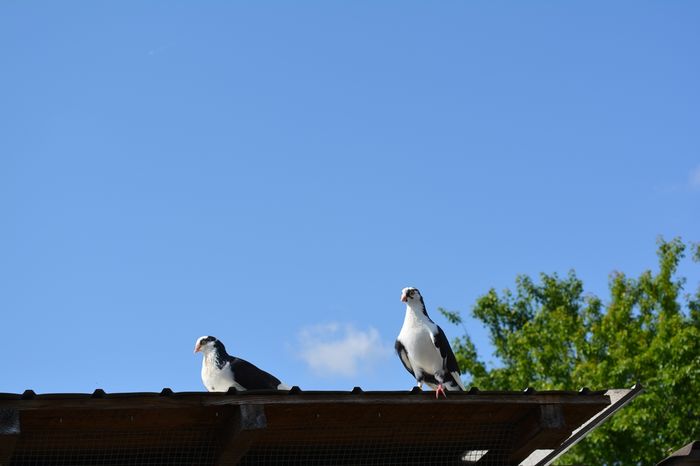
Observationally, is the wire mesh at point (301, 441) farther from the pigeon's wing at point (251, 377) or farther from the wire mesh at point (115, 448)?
the pigeon's wing at point (251, 377)

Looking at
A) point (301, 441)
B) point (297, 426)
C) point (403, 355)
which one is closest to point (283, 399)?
point (297, 426)

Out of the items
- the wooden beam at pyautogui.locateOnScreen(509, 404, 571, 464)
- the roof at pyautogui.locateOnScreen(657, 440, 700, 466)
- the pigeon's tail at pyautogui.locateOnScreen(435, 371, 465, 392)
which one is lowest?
the roof at pyautogui.locateOnScreen(657, 440, 700, 466)

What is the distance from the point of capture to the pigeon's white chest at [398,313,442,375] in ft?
27.6

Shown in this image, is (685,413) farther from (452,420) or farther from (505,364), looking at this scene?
(452,420)

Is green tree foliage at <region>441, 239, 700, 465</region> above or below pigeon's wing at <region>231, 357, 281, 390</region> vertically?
above

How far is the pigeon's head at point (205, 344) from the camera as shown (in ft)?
28.8

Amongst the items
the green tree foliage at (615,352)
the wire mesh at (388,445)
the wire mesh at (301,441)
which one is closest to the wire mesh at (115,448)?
the wire mesh at (301,441)

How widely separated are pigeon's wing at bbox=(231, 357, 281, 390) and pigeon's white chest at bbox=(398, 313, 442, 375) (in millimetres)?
1109

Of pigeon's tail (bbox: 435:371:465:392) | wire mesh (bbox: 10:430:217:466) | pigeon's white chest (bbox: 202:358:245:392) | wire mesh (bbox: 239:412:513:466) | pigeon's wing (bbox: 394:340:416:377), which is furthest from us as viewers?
pigeon's wing (bbox: 394:340:416:377)

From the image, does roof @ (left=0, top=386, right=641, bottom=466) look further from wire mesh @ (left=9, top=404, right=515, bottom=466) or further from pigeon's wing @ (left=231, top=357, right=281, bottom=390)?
pigeon's wing @ (left=231, top=357, right=281, bottom=390)

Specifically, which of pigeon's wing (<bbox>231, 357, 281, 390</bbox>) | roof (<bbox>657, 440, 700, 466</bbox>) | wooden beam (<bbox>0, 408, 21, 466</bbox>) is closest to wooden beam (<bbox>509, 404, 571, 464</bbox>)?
roof (<bbox>657, 440, 700, 466</bbox>)

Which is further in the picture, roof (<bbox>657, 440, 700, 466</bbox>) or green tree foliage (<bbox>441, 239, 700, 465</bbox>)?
green tree foliage (<bbox>441, 239, 700, 465</bbox>)

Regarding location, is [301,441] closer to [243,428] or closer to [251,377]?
[243,428]

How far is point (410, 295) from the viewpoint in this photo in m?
8.83
